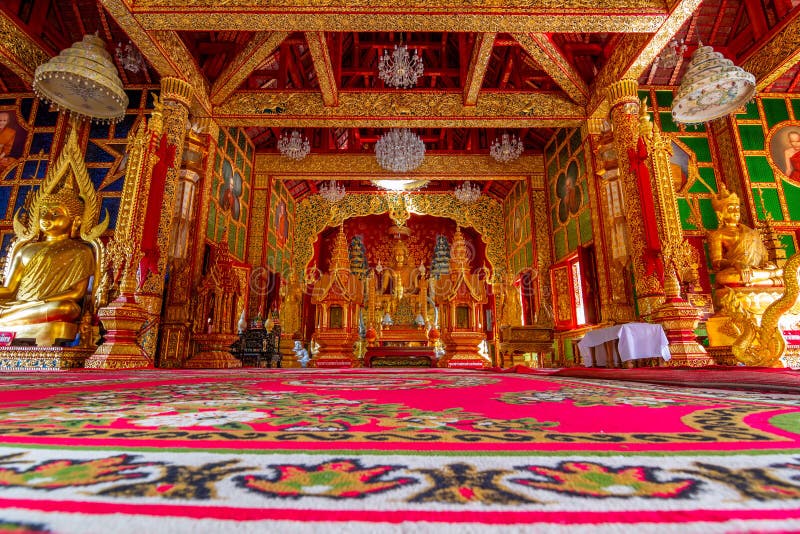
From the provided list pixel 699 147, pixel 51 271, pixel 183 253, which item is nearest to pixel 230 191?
pixel 183 253

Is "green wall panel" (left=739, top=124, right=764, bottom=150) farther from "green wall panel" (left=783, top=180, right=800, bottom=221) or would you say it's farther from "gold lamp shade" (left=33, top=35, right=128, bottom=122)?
"gold lamp shade" (left=33, top=35, right=128, bottom=122)

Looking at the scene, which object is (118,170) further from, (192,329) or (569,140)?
(569,140)

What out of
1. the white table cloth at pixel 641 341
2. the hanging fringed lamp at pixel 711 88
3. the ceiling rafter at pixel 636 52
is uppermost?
the ceiling rafter at pixel 636 52

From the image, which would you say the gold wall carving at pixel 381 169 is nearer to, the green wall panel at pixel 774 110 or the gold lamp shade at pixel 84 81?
the gold lamp shade at pixel 84 81

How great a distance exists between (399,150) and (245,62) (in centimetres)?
305

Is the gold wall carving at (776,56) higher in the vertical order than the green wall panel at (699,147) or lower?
higher

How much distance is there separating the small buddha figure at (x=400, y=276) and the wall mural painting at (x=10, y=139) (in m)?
7.96

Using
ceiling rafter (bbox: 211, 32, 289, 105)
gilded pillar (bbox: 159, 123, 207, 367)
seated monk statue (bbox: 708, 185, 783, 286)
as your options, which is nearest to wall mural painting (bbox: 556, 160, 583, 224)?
seated monk statue (bbox: 708, 185, 783, 286)

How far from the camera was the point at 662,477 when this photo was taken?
0.57m

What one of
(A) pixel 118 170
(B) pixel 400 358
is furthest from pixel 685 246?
(A) pixel 118 170

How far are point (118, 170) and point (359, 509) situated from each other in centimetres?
830

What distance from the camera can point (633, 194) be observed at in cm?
580

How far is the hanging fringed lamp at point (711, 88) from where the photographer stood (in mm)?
4750

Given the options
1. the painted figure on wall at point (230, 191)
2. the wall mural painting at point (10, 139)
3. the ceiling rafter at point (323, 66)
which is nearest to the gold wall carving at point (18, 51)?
the wall mural painting at point (10, 139)
